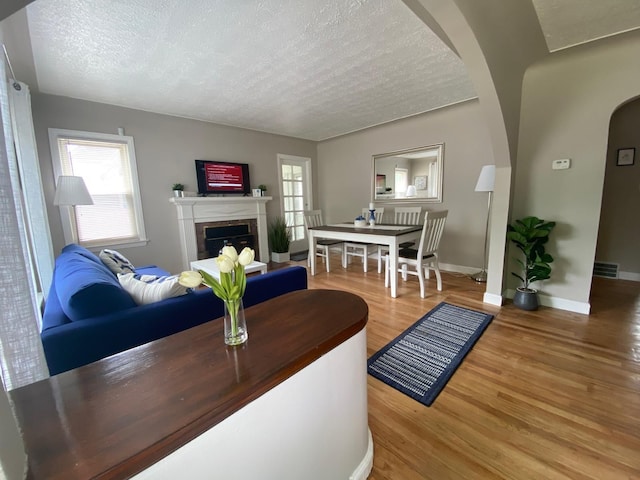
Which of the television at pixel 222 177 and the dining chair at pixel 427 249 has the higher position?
the television at pixel 222 177

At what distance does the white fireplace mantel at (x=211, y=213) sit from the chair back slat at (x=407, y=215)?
2.27 meters

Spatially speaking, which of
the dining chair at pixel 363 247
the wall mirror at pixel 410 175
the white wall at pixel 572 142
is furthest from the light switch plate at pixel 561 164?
the dining chair at pixel 363 247

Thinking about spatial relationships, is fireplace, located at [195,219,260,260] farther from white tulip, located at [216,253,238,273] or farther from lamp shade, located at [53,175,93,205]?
white tulip, located at [216,253,238,273]

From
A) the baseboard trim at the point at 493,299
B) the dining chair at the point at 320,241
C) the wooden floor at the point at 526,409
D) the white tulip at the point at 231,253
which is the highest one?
the white tulip at the point at 231,253

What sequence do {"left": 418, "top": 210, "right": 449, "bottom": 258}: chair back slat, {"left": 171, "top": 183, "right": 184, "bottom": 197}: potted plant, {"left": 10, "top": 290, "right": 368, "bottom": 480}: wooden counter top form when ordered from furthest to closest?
{"left": 171, "top": 183, "right": 184, "bottom": 197}: potted plant → {"left": 418, "top": 210, "right": 449, "bottom": 258}: chair back slat → {"left": 10, "top": 290, "right": 368, "bottom": 480}: wooden counter top

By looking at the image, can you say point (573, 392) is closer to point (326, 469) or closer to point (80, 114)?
point (326, 469)

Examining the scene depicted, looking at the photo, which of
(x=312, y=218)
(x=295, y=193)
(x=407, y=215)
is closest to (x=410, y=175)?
(x=407, y=215)

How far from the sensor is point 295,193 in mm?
5496

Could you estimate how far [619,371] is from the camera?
Answer: 177 cm

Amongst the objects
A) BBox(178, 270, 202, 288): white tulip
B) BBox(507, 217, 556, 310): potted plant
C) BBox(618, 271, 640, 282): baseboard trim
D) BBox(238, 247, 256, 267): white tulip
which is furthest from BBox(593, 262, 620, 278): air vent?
BBox(178, 270, 202, 288): white tulip

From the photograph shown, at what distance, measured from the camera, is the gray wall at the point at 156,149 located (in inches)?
117

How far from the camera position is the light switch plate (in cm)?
246

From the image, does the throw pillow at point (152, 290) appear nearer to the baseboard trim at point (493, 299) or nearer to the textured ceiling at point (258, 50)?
the textured ceiling at point (258, 50)

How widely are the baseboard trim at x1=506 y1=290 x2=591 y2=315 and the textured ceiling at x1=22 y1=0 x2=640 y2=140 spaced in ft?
7.47
